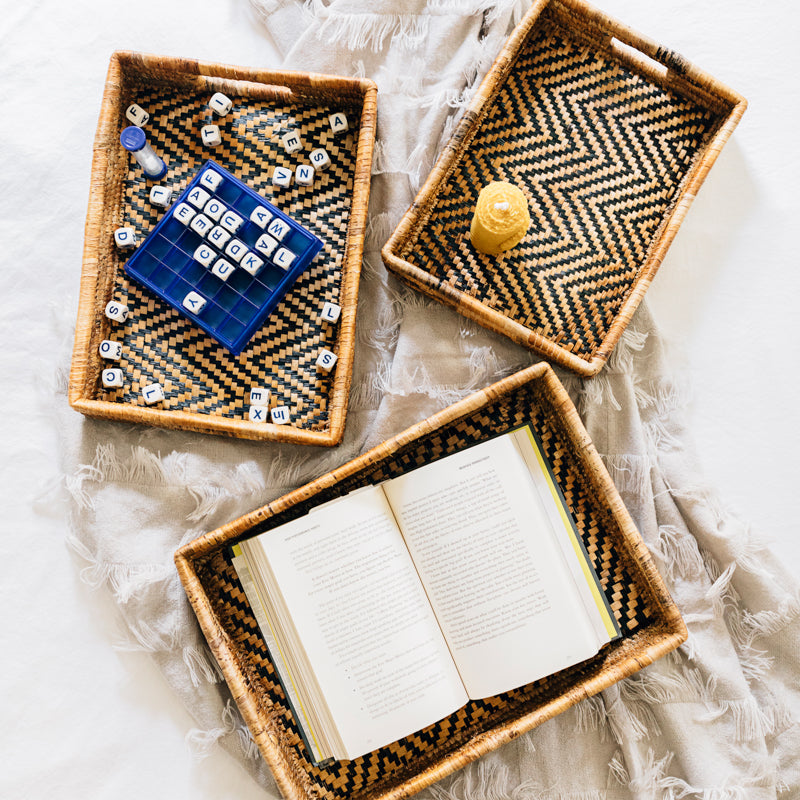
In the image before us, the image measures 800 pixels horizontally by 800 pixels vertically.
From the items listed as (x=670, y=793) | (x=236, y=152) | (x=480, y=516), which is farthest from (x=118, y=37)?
(x=670, y=793)

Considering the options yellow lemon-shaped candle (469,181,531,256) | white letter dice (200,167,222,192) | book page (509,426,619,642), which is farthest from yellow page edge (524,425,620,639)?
white letter dice (200,167,222,192)

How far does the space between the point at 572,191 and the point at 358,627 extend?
0.58 m

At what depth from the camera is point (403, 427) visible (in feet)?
2.83

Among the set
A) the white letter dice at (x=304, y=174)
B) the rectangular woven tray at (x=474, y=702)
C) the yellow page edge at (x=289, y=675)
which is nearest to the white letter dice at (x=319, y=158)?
the white letter dice at (x=304, y=174)

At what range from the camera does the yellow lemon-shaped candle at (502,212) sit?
2.41 ft

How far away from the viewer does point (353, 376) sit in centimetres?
89

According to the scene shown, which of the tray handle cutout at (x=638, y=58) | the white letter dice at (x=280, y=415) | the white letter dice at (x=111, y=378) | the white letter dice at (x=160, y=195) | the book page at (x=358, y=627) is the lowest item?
the book page at (x=358, y=627)

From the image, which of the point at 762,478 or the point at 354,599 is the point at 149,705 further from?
the point at 762,478

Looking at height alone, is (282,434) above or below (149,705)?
above

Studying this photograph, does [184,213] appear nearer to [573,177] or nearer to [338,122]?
[338,122]

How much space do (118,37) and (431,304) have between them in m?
0.57

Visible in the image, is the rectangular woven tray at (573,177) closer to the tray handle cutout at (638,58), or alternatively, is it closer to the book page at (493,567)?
the tray handle cutout at (638,58)

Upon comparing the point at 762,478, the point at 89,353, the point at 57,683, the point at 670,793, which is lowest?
the point at 57,683

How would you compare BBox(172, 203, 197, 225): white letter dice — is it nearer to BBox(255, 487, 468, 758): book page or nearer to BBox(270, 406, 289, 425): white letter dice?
BBox(270, 406, 289, 425): white letter dice
